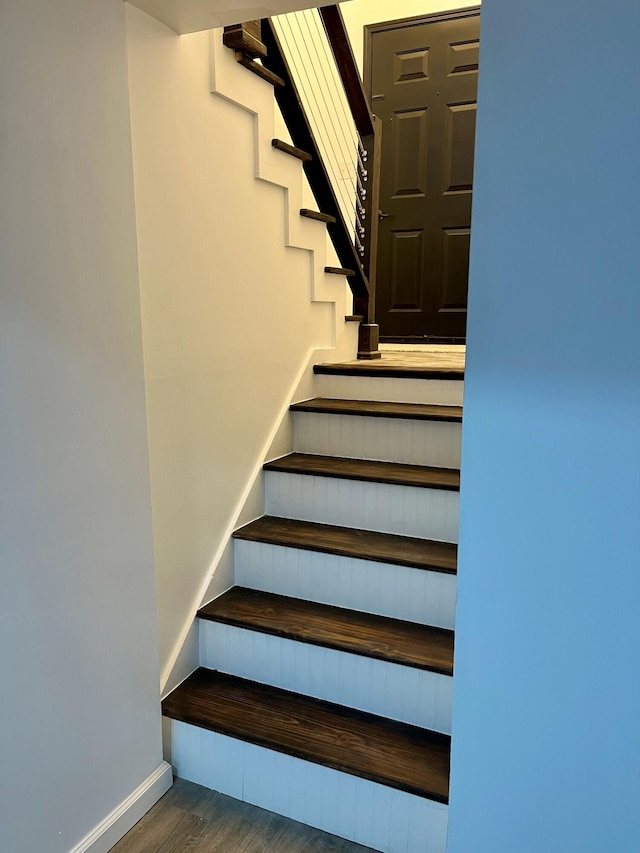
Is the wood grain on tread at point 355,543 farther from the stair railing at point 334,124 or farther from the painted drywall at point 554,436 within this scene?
the stair railing at point 334,124

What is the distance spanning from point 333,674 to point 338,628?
13 cm

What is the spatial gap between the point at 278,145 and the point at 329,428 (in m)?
1.10

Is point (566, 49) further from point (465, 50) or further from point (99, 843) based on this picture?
point (465, 50)

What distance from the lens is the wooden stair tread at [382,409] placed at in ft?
7.32

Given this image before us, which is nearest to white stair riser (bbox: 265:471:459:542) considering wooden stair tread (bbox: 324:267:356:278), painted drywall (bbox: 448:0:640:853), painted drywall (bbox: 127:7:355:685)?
painted drywall (bbox: 127:7:355:685)

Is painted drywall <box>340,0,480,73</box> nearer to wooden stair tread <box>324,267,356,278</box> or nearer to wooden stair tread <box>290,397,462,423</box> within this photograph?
wooden stair tread <box>324,267,356,278</box>

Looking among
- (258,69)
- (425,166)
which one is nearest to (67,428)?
(258,69)

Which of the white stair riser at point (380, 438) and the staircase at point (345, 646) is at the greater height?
the white stair riser at point (380, 438)

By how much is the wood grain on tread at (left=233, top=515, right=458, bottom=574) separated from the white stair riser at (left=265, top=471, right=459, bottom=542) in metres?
0.03

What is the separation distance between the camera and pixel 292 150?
2.26 m

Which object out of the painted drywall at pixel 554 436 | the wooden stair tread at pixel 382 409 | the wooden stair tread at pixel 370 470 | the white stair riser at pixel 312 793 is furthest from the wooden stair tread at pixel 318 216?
the white stair riser at pixel 312 793

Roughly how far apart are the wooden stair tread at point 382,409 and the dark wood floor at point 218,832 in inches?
53.4

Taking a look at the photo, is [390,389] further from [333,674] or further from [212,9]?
[212,9]

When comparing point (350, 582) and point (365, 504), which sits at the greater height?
point (365, 504)
